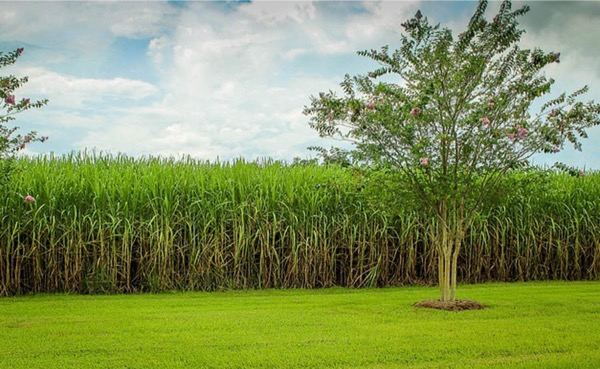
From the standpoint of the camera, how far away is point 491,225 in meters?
9.95

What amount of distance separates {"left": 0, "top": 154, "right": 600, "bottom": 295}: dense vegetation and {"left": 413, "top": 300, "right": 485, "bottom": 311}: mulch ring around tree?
4.61ft

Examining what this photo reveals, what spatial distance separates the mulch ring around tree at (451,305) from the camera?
266 inches

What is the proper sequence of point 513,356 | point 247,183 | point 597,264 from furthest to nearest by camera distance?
point 597,264 < point 247,183 < point 513,356

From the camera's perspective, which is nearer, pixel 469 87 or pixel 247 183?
pixel 469 87

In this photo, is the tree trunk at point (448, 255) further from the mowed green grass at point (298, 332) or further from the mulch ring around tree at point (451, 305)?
the mowed green grass at point (298, 332)

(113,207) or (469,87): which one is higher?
(469,87)

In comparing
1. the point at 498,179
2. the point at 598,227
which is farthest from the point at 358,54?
the point at 598,227

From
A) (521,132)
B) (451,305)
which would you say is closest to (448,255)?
(451,305)

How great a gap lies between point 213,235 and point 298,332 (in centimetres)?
359

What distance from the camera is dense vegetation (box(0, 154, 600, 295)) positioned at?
854 cm

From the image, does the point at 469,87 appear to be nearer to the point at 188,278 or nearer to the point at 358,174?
the point at 358,174

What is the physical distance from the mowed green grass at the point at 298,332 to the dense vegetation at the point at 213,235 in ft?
2.19

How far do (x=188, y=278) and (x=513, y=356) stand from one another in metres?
5.01

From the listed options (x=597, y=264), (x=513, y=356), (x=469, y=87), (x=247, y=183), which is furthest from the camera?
(x=597, y=264)
